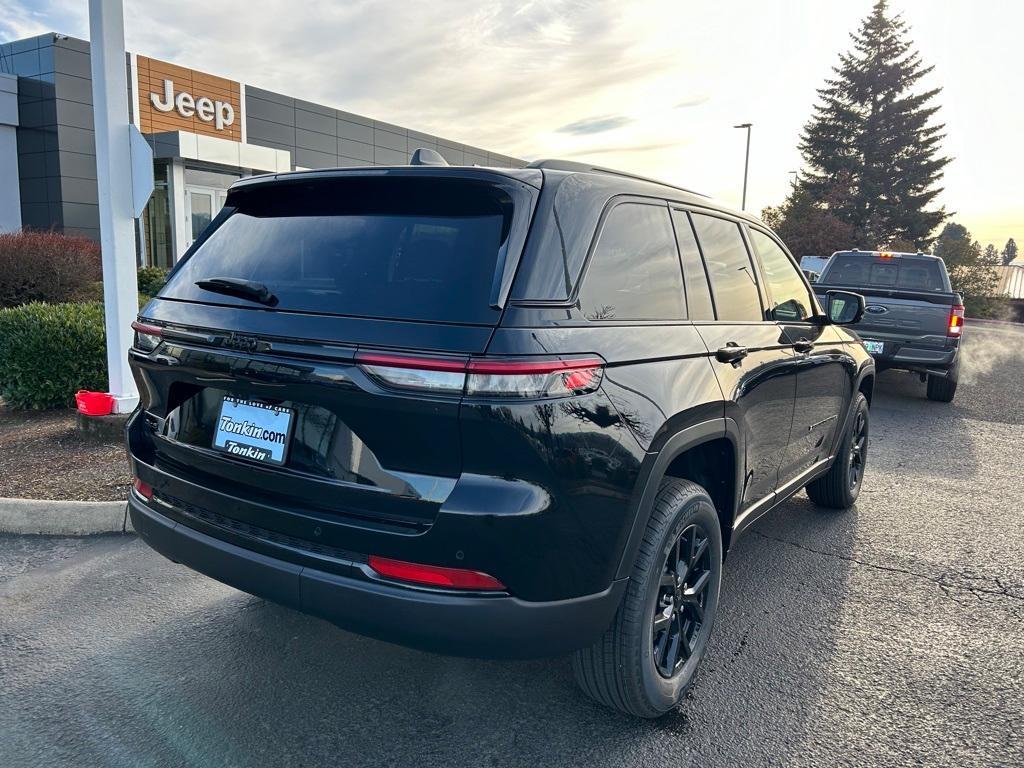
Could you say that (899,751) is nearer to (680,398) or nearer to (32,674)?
(680,398)

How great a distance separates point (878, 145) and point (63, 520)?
46930mm

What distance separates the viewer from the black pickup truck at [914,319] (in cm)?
919

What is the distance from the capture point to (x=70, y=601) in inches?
137

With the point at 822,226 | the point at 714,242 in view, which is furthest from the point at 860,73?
the point at 714,242

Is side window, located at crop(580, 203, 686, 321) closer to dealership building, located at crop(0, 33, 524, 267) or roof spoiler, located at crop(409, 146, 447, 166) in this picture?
roof spoiler, located at crop(409, 146, 447, 166)

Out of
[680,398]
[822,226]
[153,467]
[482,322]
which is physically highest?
[822,226]

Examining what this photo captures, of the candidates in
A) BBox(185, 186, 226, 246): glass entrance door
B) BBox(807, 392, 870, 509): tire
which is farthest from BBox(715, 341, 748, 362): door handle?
BBox(185, 186, 226, 246): glass entrance door

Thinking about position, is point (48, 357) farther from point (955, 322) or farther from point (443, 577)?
point (955, 322)

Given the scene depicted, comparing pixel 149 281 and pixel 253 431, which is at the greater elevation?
pixel 149 281

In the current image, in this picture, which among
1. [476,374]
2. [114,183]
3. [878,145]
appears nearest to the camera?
[476,374]

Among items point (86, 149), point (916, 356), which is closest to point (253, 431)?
point (916, 356)

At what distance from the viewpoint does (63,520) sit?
14.1 ft

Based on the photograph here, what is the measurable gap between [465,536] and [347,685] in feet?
3.83

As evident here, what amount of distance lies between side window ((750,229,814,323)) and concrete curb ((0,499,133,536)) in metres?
3.69
